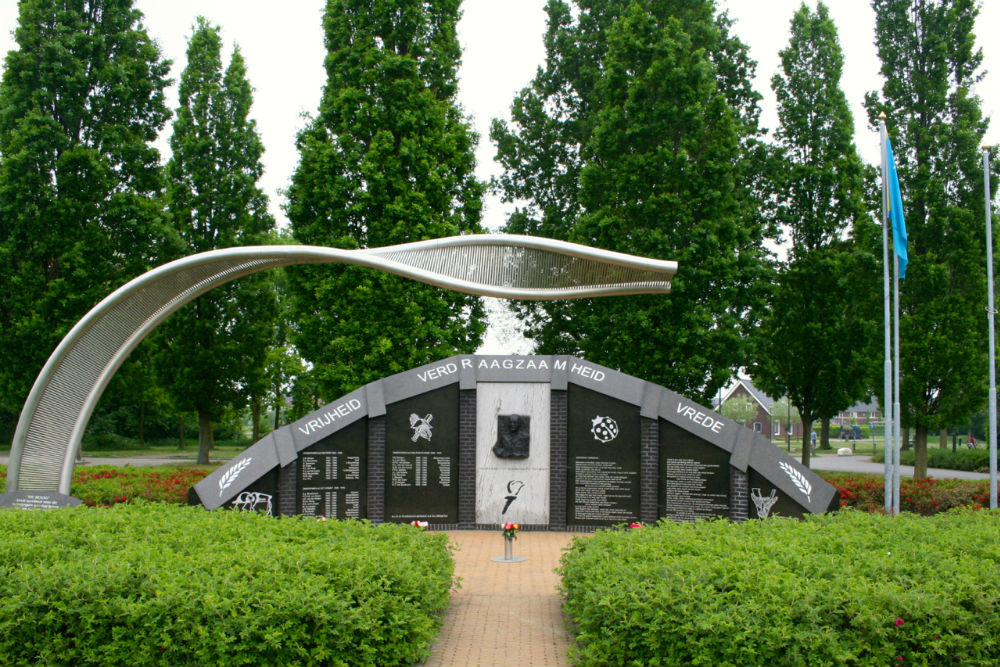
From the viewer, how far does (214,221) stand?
27250 mm

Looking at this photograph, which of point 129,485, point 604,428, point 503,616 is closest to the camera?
point 503,616

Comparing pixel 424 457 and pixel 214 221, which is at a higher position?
pixel 214 221

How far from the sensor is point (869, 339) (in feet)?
77.1

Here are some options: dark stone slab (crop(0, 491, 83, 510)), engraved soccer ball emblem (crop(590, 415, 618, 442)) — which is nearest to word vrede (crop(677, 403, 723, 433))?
engraved soccer ball emblem (crop(590, 415, 618, 442))

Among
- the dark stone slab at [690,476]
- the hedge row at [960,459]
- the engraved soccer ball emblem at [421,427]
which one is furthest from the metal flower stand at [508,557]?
the hedge row at [960,459]

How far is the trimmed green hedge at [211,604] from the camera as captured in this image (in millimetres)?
6562

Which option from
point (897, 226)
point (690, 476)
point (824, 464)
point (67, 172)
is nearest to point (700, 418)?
point (690, 476)

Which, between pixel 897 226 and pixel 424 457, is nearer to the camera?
pixel 897 226

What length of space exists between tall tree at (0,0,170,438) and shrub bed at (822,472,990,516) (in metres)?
19.2

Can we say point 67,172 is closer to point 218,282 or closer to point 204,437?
point 204,437

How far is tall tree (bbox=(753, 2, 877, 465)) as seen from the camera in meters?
24.2

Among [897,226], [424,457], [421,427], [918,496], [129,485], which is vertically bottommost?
[918,496]

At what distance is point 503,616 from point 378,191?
1467cm

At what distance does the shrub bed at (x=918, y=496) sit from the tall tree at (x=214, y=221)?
18.9 metres
